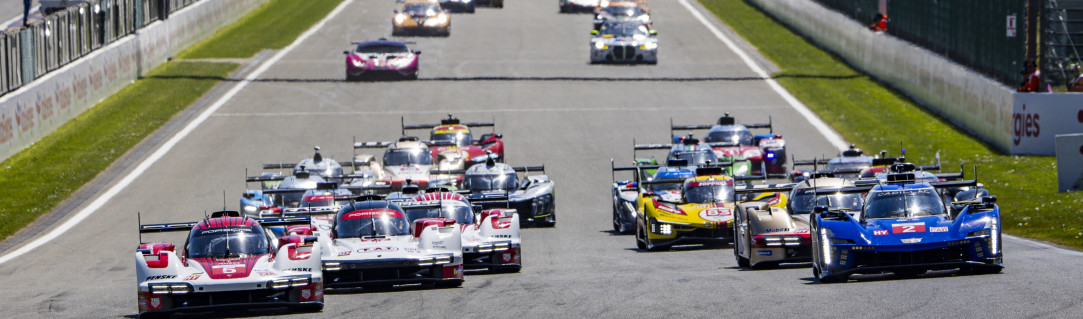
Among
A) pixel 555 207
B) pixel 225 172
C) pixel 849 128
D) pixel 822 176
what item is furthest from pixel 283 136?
pixel 822 176

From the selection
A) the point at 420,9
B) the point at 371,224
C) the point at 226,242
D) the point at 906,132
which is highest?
the point at 420,9

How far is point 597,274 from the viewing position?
2061cm

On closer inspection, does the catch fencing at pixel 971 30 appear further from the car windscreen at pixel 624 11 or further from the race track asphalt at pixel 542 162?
the car windscreen at pixel 624 11

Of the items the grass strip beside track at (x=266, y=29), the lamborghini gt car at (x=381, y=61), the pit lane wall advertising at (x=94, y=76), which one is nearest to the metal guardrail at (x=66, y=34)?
the pit lane wall advertising at (x=94, y=76)

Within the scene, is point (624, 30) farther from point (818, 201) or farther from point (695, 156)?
point (818, 201)

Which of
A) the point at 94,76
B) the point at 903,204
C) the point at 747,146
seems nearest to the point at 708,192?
the point at 903,204

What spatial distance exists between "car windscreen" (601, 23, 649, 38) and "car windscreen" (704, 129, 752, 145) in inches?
747

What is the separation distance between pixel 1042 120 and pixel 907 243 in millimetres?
18651

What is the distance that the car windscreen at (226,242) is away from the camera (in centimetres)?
1884

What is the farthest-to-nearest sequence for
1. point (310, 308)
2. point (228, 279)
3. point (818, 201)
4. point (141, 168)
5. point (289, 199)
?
1. point (141, 168)
2. point (289, 199)
3. point (818, 201)
4. point (310, 308)
5. point (228, 279)

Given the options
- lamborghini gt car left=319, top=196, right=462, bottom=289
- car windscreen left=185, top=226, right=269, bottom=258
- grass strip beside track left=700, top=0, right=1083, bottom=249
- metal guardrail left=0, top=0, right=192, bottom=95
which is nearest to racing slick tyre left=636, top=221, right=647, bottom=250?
lamborghini gt car left=319, top=196, right=462, bottom=289

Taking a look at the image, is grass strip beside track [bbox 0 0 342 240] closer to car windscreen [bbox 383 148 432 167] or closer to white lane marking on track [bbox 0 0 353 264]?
white lane marking on track [bbox 0 0 353 264]

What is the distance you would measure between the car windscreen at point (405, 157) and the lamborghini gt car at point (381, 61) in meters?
16.6

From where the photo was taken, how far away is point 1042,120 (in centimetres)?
3484
